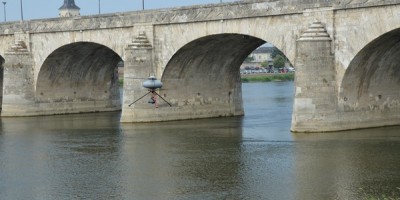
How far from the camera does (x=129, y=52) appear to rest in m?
42.3

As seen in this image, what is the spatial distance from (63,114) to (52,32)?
6527 millimetres

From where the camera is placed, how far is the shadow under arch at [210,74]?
4194 centimetres

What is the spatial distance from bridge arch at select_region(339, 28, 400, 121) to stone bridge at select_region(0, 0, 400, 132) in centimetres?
6

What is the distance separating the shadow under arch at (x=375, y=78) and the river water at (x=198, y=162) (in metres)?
1.42

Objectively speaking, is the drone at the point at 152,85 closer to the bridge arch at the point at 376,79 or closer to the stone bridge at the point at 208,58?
the stone bridge at the point at 208,58

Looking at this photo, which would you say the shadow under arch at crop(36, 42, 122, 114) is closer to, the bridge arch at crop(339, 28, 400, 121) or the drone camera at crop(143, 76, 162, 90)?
the drone camera at crop(143, 76, 162, 90)

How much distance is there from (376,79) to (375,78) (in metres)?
0.13

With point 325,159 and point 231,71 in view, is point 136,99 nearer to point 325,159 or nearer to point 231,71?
point 231,71

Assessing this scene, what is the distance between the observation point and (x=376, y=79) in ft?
116

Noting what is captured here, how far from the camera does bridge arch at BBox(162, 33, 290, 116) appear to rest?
138 feet

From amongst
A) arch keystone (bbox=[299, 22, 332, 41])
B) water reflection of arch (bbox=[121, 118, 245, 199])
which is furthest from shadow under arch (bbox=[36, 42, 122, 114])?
arch keystone (bbox=[299, 22, 332, 41])

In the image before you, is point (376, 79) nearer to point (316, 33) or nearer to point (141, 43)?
point (316, 33)

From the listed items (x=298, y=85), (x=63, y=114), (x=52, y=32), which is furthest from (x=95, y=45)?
(x=298, y=85)

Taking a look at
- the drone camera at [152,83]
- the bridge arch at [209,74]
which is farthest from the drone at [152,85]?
the bridge arch at [209,74]
